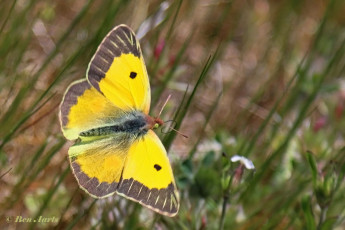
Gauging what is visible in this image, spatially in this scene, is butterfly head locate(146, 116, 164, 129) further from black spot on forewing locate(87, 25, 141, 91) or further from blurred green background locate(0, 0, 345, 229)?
black spot on forewing locate(87, 25, 141, 91)

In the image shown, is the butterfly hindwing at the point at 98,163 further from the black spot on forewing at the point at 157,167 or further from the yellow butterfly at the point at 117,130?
the black spot on forewing at the point at 157,167

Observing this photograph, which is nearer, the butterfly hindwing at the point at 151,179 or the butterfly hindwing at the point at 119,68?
the butterfly hindwing at the point at 151,179

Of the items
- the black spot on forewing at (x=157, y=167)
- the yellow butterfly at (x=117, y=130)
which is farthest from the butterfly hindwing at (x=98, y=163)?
the black spot on forewing at (x=157, y=167)

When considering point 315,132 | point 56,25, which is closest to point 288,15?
point 315,132

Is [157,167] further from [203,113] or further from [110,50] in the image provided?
[203,113]

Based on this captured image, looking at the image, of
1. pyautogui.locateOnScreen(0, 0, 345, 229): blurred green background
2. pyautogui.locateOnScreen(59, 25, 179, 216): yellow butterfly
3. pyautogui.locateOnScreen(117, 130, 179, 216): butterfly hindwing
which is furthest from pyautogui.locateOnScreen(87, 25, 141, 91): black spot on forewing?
pyautogui.locateOnScreen(117, 130, 179, 216): butterfly hindwing
